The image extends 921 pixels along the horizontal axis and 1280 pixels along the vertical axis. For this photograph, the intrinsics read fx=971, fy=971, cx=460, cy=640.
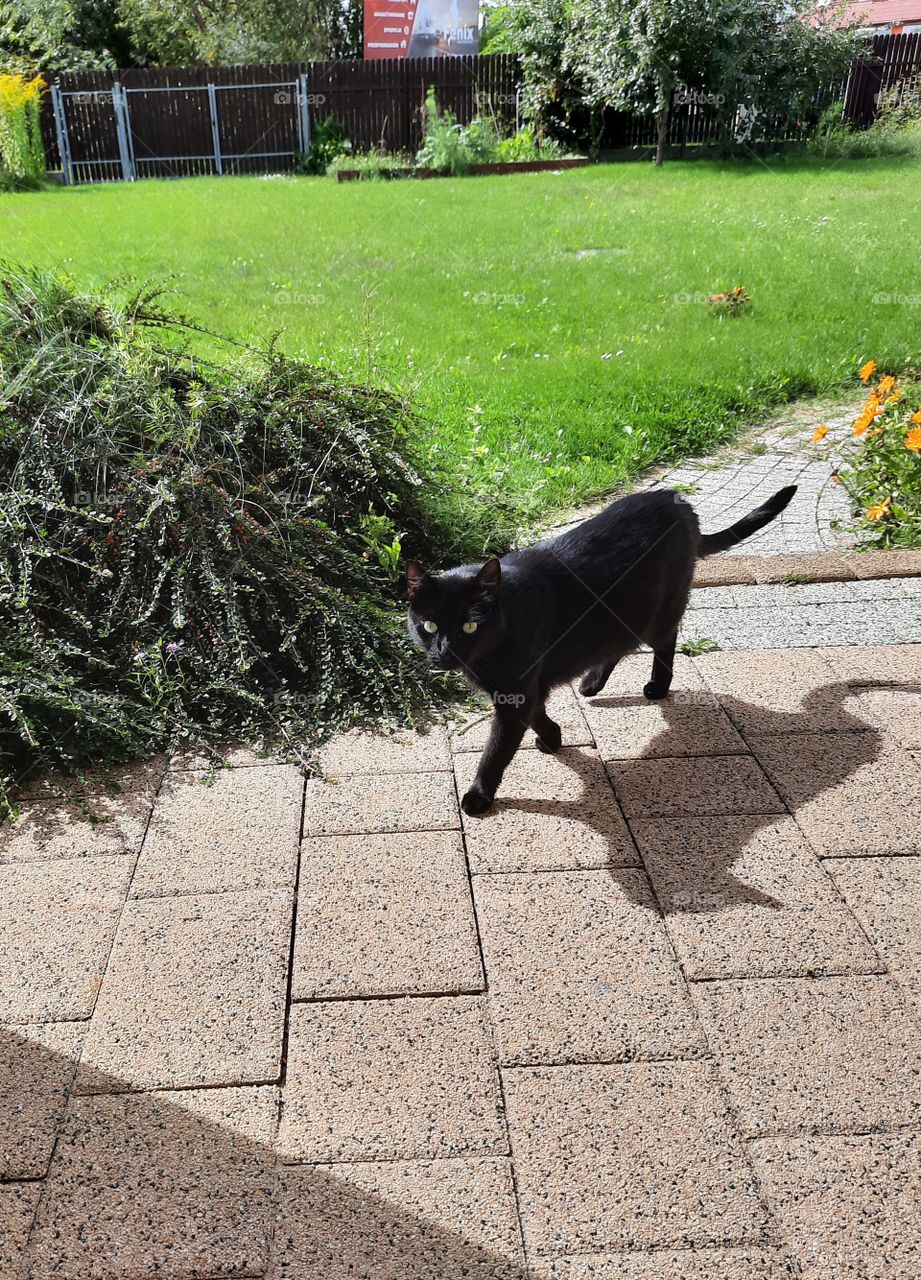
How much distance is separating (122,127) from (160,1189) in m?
23.3

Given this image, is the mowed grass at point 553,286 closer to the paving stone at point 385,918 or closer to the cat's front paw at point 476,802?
the cat's front paw at point 476,802

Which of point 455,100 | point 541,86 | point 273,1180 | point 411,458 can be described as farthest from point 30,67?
point 273,1180

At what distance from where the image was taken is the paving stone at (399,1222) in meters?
1.71

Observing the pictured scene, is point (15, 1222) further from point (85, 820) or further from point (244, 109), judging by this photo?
point (244, 109)

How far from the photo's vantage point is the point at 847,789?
3.00m

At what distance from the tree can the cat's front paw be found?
1652 centimetres

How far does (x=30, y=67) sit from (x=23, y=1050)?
83.3 ft

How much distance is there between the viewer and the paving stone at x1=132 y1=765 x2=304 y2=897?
2.69 metres

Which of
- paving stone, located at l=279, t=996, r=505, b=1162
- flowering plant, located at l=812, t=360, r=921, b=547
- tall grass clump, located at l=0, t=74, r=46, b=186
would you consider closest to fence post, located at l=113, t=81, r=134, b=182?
tall grass clump, located at l=0, t=74, r=46, b=186

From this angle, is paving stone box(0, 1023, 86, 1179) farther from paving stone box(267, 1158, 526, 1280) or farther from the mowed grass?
the mowed grass

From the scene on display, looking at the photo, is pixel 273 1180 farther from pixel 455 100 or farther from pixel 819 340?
pixel 455 100

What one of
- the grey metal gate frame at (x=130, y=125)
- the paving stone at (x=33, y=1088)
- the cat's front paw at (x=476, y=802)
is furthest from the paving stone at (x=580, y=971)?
the grey metal gate frame at (x=130, y=125)

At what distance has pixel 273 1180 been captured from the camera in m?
1.87

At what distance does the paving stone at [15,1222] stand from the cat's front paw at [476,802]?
4.81 feet
